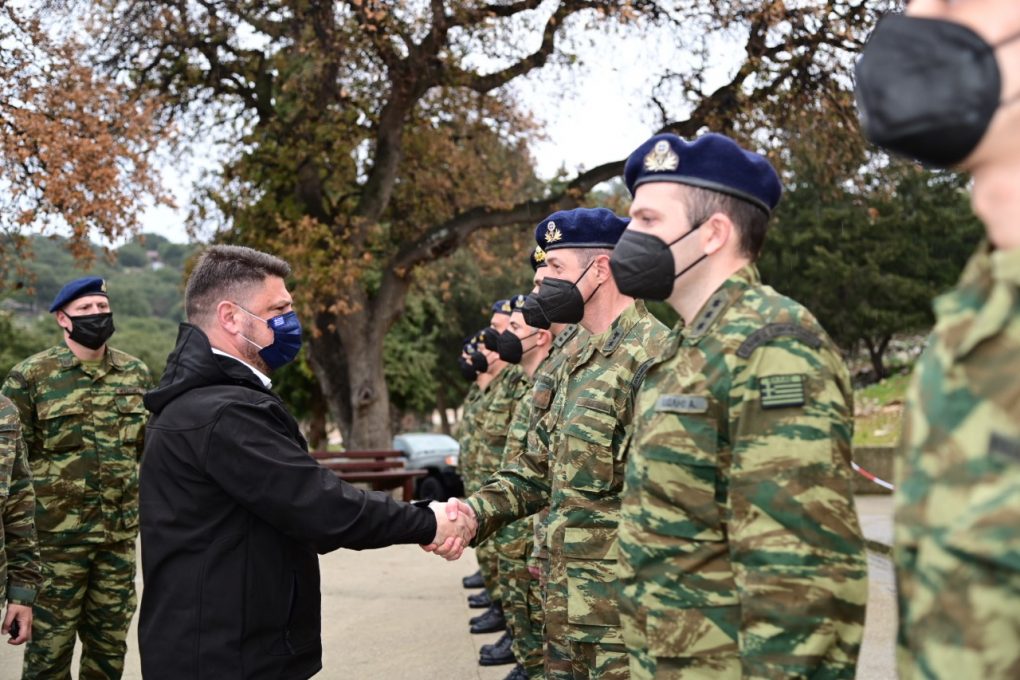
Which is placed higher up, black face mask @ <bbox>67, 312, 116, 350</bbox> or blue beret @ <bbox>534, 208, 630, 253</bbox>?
blue beret @ <bbox>534, 208, 630, 253</bbox>

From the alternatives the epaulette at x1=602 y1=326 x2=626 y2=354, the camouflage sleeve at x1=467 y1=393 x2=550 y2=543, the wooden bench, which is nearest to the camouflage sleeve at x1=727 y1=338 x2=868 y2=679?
the epaulette at x1=602 y1=326 x2=626 y2=354

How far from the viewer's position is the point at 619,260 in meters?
2.99

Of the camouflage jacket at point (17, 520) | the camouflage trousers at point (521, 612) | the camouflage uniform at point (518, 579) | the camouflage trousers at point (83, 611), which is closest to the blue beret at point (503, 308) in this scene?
the camouflage uniform at point (518, 579)

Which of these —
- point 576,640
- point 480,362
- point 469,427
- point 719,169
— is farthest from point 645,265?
point 469,427

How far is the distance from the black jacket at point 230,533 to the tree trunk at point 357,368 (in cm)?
1474

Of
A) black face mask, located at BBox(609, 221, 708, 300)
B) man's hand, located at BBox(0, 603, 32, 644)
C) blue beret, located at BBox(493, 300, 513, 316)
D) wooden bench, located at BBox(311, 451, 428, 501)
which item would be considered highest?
blue beret, located at BBox(493, 300, 513, 316)

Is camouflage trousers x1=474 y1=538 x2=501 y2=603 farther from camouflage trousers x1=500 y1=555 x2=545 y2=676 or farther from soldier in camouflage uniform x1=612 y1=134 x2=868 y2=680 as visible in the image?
soldier in camouflage uniform x1=612 y1=134 x2=868 y2=680

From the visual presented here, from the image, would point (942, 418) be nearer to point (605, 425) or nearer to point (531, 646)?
point (605, 425)

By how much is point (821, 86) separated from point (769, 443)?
14.9 metres

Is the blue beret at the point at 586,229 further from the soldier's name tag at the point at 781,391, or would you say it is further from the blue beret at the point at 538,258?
Result: the soldier's name tag at the point at 781,391

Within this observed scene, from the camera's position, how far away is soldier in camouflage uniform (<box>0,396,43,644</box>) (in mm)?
4754

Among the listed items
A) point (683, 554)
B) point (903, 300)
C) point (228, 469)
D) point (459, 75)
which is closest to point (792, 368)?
point (683, 554)

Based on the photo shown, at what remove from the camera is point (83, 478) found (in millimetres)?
6270

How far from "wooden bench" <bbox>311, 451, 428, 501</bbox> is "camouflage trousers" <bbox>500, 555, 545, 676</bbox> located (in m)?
7.69
